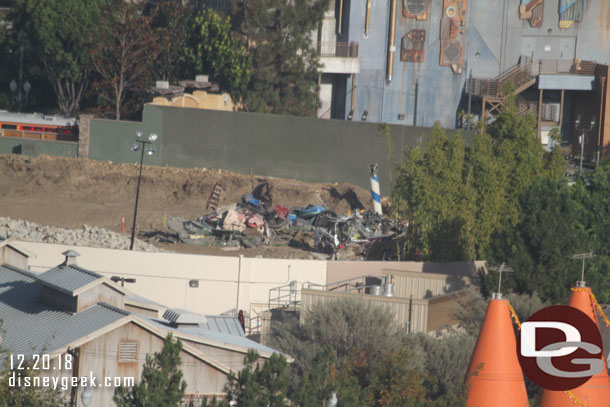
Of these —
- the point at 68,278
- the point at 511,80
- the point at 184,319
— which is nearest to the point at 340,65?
the point at 511,80

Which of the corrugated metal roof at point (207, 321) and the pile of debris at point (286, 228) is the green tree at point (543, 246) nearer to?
the corrugated metal roof at point (207, 321)

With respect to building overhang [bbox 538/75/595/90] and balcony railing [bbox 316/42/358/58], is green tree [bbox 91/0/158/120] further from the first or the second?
building overhang [bbox 538/75/595/90]

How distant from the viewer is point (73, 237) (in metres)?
43.1

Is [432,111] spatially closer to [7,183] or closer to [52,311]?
[7,183]

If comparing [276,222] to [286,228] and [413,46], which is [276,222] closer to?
[286,228]

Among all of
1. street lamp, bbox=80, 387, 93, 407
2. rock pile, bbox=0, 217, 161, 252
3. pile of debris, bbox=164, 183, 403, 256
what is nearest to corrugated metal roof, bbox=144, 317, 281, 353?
street lamp, bbox=80, 387, 93, 407

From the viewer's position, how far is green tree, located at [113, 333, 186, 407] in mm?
18922

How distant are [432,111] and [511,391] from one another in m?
44.9

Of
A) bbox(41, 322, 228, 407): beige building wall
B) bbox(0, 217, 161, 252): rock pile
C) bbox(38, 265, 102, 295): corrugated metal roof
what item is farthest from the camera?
bbox(0, 217, 161, 252): rock pile

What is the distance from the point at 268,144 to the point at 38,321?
35831 millimetres

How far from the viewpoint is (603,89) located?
6025 cm

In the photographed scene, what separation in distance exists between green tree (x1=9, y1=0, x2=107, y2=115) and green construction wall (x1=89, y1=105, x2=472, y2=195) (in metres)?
5.85

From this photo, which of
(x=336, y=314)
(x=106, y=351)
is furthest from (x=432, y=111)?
(x=106, y=351)

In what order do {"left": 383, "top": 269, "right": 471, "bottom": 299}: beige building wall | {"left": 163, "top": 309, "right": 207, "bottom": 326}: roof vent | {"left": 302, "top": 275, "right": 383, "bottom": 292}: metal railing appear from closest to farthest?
{"left": 163, "top": 309, "right": 207, "bottom": 326}: roof vent < {"left": 383, "top": 269, "right": 471, "bottom": 299}: beige building wall < {"left": 302, "top": 275, "right": 383, "bottom": 292}: metal railing
